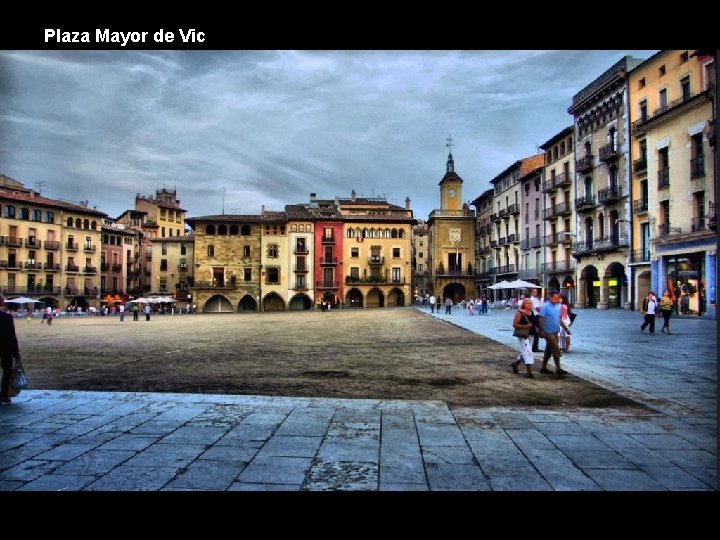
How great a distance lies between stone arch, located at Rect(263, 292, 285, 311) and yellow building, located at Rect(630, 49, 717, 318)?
39419 mm

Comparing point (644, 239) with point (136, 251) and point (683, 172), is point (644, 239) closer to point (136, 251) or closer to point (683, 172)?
point (683, 172)

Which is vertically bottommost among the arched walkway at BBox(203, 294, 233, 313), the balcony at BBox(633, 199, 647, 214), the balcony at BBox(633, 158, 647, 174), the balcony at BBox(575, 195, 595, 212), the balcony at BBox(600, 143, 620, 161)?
the arched walkway at BBox(203, 294, 233, 313)

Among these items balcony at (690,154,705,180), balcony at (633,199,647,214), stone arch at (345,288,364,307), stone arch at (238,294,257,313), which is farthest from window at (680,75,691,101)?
stone arch at (238,294,257,313)

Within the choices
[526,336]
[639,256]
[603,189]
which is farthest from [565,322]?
[603,189]

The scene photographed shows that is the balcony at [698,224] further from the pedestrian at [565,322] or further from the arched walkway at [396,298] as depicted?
the arched walkway at [396,298]

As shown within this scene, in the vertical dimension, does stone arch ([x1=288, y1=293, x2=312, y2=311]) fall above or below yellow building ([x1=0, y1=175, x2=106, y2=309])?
below

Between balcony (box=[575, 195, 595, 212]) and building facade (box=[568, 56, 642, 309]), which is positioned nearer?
building facade (box=[568, 56, 642, 309])

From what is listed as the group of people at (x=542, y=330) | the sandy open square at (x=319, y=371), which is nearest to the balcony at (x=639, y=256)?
the sandy open square at (x=319, y=371)

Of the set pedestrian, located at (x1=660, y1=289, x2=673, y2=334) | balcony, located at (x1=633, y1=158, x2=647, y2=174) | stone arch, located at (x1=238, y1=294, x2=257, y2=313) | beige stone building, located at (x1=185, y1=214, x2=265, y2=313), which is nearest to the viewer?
pedestrian, located at (x1=660, y1=289, x2=673, y2=334)

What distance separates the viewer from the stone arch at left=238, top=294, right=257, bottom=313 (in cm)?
5994

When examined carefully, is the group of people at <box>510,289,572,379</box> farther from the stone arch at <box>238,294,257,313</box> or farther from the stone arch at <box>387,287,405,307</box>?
the stone arch at <box>238,294,257,313</box>

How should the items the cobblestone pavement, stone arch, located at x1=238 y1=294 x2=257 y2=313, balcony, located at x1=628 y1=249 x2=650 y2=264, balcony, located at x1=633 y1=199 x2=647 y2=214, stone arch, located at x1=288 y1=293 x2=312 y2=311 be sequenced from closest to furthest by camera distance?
the cobblestone pavement → balcony, located at x1=628 y1=249 x2=650 y2=264 → balcony, located at x1=633 y1=199 x2=647 y2=214 → stone arch, located at x1=238 y1=294 x2=257 y2=313 → stone arch, located at x1=288 y1=293 x2=312 y2=311
